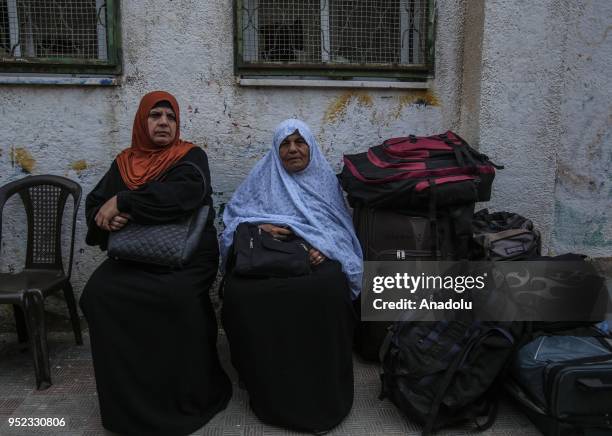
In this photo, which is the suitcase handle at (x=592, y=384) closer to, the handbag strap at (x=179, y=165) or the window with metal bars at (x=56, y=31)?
the handbag strap at (x=179, y=165)

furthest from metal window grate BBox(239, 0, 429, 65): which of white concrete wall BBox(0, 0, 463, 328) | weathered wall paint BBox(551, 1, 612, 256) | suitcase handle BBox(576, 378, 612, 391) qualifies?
suitcase handle BBox(576, 378, 612, 391)

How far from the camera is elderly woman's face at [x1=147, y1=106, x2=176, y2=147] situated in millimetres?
2490

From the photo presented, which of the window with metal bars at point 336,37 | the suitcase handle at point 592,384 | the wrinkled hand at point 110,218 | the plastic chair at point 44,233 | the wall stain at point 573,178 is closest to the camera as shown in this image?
the suitcase handle at point 592,384

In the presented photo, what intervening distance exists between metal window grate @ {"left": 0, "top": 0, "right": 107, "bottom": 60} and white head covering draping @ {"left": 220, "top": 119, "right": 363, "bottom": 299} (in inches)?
51.7

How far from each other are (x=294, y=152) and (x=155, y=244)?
2.78ft

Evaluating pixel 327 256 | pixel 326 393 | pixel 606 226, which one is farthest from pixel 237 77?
pixel 606 226

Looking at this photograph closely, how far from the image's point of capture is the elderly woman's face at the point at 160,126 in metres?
2.49

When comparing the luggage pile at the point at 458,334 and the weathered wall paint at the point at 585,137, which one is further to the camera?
the weathered wall paint at the point at 585,137

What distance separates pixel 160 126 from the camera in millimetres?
2492

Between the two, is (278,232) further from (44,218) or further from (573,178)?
(573,178)

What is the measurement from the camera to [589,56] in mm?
3131

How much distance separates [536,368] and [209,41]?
95.6 inches

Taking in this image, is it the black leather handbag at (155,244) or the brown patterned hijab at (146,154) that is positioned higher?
the brown patterned hijab at (146,154)

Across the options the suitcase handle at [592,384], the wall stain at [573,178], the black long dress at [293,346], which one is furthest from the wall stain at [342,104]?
the suitcase handle at [592,384]
